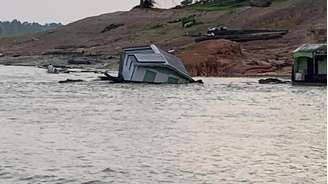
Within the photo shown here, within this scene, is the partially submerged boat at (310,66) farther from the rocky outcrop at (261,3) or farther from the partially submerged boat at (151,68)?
the rocky outcrop at (261,3)

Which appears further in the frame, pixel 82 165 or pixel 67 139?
pixel 67 139

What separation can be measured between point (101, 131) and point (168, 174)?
329 inches

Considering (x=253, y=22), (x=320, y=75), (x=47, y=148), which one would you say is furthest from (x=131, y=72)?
(x=253, y=22)

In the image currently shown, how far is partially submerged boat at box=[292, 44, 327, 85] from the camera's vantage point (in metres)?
53.1

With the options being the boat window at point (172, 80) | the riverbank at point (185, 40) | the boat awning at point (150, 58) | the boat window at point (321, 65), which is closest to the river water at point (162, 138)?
the boat window at point (321, 65)

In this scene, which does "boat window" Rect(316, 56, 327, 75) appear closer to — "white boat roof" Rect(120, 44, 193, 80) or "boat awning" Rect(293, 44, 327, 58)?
"boat awning" Rect(293, 44, 327, 58)

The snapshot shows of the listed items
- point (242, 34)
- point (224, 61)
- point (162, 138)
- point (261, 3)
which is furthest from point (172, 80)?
point (261, 3)

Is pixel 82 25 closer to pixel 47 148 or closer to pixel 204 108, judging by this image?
pixel 204 108

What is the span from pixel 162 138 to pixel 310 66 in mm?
31732

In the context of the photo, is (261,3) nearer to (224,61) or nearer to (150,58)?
(224,61)

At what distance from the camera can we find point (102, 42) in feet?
352

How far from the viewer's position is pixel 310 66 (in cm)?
5369

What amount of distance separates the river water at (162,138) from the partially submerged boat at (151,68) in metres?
10.5

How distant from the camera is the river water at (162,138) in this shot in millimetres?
17359
